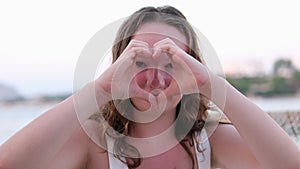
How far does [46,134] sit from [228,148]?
0.40 metres

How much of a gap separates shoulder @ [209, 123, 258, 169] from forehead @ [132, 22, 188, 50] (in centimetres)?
21

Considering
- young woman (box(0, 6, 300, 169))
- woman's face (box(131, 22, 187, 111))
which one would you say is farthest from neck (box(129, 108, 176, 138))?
woman's face (box(131, 22, 187, 111))

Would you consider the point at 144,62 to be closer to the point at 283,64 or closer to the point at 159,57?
the point at 159,57

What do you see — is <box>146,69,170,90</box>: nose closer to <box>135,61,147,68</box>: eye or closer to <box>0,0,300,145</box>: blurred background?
<box>135,61,147,68</box>: eye

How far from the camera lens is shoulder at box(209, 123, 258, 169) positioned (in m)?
0.84

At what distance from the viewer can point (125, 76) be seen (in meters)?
0.68

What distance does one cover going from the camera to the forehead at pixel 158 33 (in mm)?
741

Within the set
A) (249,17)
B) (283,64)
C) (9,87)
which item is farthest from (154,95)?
(283,64)

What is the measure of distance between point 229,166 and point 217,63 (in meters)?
0.27

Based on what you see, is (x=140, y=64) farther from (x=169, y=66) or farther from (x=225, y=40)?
(x=225, y=40)

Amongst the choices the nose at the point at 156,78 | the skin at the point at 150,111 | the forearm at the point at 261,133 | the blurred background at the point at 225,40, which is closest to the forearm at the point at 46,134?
the skin at the point at 150,111

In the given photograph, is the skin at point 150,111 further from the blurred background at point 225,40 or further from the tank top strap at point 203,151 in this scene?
the blurred background at point 225,40

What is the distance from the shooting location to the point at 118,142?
84 cm

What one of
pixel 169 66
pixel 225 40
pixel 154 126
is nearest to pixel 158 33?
pixel 169 66
